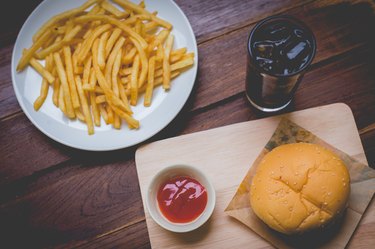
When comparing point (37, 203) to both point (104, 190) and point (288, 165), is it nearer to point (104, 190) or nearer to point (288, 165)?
point (104, 190)

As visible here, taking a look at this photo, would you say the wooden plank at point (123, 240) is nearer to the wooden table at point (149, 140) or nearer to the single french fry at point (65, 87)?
the wooden table at point (149, 140)

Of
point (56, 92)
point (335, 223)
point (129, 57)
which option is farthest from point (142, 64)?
point (335, 223)

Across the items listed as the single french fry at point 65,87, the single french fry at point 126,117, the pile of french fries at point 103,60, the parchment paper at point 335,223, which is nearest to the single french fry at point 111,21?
the pile of french fries at point 103,60

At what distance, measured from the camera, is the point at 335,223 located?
62.7 inches

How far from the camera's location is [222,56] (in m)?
1.86

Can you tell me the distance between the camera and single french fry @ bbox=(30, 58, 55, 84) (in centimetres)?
172

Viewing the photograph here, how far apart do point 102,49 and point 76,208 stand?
0.69 metres

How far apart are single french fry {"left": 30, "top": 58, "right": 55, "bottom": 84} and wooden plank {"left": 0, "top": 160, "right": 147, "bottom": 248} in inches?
15.6

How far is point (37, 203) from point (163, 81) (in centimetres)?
A: 76

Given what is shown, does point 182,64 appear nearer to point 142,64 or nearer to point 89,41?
point 142,64

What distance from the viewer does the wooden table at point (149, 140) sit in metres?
1.76

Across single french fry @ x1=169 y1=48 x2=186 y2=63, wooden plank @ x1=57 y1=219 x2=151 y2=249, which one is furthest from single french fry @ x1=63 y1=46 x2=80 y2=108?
wooden plank @ x1=57 y1=219 x2=151 y2=249

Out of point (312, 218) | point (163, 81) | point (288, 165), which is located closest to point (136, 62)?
point (163, 81)

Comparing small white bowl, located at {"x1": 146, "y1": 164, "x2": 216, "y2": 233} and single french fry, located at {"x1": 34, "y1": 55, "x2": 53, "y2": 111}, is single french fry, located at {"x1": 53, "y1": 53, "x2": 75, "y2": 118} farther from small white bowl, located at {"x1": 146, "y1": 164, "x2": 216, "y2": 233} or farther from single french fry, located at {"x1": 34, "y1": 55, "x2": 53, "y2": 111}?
small white bowl, located at {"x1": 146, "y1": 164, "x2": 216, "y2": 233}
